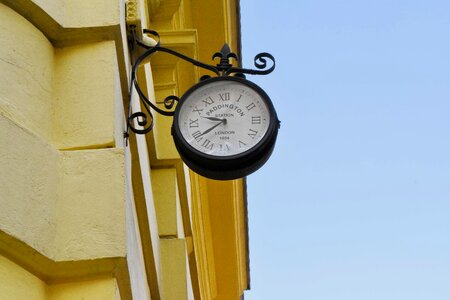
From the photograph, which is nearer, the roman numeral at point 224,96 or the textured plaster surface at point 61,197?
the textured plaster surface at point 61,197

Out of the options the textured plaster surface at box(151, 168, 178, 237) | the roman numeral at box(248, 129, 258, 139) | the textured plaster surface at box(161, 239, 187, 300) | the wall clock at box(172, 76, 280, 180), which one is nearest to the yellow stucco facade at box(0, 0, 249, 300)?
A: the wall clock at box(172, 76, 280, 180)

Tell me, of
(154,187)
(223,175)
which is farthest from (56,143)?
(154,187)

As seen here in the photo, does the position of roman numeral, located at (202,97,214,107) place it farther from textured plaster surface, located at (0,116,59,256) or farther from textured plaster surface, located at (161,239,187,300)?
textured plaster surface, located at (161,239,187,300)

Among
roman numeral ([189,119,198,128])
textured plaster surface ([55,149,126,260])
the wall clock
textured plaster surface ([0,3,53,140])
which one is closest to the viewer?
textured plaster surface ([55,149,126,260])

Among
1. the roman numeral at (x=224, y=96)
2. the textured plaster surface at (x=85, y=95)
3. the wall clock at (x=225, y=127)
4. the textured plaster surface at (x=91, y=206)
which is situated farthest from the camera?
the roman numeral at (x=224, y=96)

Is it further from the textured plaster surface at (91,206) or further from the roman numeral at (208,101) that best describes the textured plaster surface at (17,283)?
the roman numeral at (208,101)

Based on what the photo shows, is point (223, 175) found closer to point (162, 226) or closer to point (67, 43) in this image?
point (67, 43)

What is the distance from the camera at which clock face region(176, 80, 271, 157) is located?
6.42m

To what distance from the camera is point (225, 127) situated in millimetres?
6477

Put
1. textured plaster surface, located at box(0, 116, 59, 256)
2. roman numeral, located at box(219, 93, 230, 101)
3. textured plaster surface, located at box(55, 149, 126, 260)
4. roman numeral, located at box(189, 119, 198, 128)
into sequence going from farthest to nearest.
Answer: roman numeral, located at box(219, 93, 230, 101)
roman numeral, located at box(189, 119, 198, 128)
textured plaster surface, located at box(55, 149, 126, 260)
textured plaster surface, located at box(0, 116, 59, 256)

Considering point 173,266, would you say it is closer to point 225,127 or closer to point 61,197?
point 225,127

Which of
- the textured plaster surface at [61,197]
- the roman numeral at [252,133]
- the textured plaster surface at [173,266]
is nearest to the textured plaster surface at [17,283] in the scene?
the textured plaster surface at [61,197]

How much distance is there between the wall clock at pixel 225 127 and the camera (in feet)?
20.8

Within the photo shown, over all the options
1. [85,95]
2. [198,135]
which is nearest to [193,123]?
[198,135]
